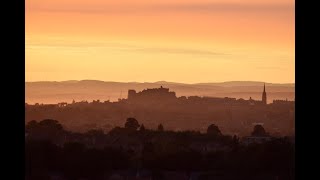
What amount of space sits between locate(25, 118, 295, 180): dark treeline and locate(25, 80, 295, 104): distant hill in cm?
52

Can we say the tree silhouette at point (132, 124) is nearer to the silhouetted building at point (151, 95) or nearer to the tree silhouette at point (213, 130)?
the silhouetted building at point (151, 95)

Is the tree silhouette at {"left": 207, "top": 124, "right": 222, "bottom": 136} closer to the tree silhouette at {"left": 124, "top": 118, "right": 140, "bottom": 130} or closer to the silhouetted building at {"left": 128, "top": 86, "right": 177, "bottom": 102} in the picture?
the silhouetted building at {"left": 128, "top": 86, "right": 177, "bottom": 102}

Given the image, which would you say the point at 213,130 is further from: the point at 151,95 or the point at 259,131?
the point at 151,95

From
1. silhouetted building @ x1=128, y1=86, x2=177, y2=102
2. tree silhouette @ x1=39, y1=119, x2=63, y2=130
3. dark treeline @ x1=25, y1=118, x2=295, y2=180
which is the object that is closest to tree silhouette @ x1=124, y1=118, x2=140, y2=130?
dark treeline @ x1=25, y1=118, x2=295, y2=180

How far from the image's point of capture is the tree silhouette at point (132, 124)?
1209 centimetres

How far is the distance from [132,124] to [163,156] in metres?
0.97

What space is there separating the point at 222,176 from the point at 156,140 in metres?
1.11

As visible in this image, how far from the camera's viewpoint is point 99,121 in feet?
36.7

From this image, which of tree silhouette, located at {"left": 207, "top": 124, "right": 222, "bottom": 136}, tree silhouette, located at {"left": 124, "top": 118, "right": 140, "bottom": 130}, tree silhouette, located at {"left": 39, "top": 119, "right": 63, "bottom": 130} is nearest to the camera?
tree silhouette, located at {"left": 39, "top": 119, "right": 63, "bottom": 130}

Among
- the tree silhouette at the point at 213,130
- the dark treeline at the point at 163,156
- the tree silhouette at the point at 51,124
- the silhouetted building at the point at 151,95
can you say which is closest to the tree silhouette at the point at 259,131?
the dark treeline at the point at 163,156

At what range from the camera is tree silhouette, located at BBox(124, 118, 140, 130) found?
1209 cm

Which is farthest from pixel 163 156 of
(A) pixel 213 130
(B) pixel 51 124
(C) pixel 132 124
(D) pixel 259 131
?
(B) pixel 51 124

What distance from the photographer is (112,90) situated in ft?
38.8
